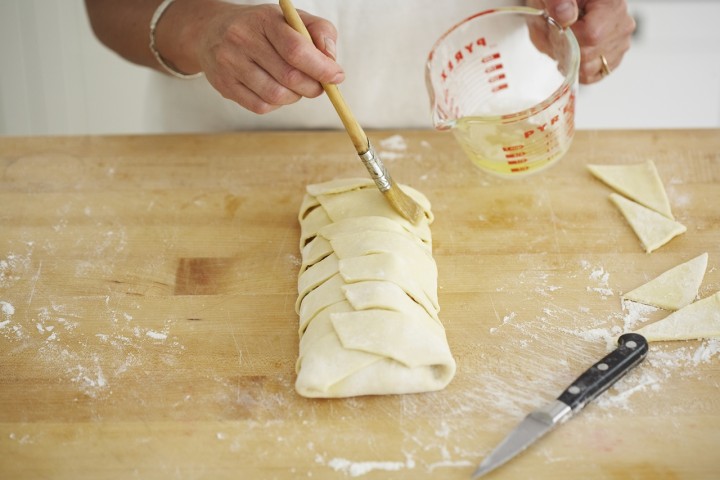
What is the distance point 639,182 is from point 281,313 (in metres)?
0.94

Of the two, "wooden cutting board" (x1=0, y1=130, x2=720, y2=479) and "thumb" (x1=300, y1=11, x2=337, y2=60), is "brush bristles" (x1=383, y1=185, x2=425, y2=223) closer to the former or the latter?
"wooden cutting board" (x1=0, y1=130, x2=720, y2=479)

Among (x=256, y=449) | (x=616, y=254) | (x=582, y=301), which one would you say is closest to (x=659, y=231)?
(x=616, y=254)

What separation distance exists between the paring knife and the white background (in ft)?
6.69

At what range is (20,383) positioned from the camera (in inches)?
59.9

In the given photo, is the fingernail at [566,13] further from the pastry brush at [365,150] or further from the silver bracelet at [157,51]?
the silver bracelet at [157,51]

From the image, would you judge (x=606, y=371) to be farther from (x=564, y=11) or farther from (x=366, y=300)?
(x=564, y=11)

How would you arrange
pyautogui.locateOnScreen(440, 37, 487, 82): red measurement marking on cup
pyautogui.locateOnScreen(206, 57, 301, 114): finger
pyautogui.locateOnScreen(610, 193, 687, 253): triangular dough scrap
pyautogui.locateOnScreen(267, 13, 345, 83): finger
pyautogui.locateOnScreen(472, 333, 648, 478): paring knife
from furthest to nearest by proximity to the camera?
pyautogui.locateOnScreen(440, 37, 487, 82): red measurement marking on cup < pyautogui.locateOnScreen(610, 193, 687, 253): triangular dough scrap < pyautogui.locateOnScreen(206, 57, 301, 114): finger < pyautogui.locateOnScreen(267, 13, 345, 83): finger < pyautogui.locateOnScreen(472, 333, 648, 478): paring knife

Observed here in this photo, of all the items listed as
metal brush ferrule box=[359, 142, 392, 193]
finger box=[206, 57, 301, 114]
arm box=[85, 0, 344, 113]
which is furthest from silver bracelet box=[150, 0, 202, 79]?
metal brush ferrule box=[359, 142, 392, 193]

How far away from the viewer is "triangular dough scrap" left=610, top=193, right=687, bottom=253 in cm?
179

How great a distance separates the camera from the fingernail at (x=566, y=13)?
5.62 feet

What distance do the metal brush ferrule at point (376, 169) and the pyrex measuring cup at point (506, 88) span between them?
15 centimetres

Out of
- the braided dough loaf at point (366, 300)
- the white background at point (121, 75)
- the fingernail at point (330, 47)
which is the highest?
the fingernail at point (330, 47)

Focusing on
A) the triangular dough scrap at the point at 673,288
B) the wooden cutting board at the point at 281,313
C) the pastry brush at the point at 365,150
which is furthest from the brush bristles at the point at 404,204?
the triangular dough scrap at the point at 673,288

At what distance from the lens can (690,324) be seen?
158 cm
